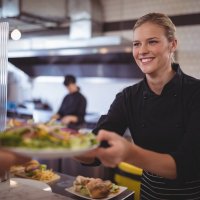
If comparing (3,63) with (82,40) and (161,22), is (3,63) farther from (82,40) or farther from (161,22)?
(82,40)

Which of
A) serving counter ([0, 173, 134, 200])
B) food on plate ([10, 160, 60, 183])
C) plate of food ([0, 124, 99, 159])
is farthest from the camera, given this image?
food on plate ([10, 160, 60, 183])

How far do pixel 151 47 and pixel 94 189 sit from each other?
0.97m

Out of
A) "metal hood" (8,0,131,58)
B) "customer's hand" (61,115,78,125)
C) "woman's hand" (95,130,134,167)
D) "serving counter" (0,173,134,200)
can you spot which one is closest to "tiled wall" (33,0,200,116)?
"metal hood" (8,0,131,58)

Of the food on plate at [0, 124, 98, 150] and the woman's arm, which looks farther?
the woman's arm

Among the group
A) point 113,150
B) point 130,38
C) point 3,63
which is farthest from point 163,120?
point 130,38

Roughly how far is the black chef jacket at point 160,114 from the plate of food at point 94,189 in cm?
38

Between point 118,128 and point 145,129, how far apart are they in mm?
189

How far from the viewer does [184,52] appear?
502cm

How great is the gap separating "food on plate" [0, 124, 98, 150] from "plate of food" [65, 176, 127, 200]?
2.73 feet

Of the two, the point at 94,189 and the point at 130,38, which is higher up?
the point at 130,38

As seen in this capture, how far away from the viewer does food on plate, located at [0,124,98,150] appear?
1063 mm

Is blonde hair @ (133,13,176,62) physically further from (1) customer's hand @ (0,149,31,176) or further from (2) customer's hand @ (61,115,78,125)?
(2) customer's hand @ (61,115,78,125)

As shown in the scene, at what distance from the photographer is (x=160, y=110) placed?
5.77 ft

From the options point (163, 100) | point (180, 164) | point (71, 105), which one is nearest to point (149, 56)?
point (163, 100)
